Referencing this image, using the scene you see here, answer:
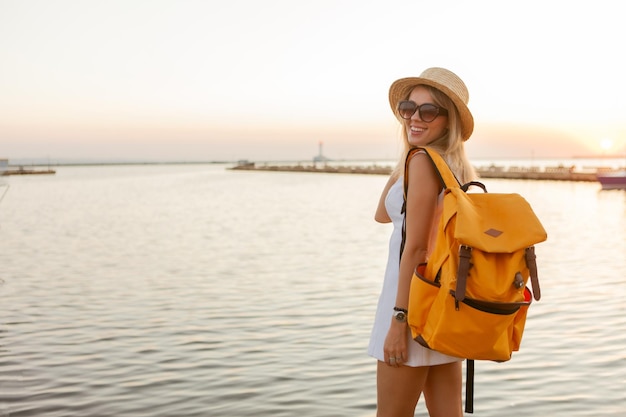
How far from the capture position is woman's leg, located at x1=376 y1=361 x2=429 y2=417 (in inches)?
89.8

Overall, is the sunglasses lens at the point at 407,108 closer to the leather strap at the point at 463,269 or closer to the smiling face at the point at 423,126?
the smiling face at the point at 423,126

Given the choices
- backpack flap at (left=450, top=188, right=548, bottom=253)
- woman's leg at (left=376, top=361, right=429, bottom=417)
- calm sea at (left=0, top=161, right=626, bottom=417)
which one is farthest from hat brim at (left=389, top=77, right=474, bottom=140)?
calm sea at (left=0, top=161, right=626, bottom=417)

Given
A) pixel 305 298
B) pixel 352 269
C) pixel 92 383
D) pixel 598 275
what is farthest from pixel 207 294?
pixel 598 275

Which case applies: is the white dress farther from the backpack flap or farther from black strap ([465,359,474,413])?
the backpack flap

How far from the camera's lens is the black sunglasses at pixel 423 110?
2395 mm

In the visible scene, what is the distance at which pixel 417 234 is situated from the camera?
85.9 inches

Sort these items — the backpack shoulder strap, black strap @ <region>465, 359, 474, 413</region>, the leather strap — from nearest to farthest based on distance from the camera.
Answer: the leather strap, the backpack shoulder strap, black strap @ <region>465, 359, 474, 413</region>

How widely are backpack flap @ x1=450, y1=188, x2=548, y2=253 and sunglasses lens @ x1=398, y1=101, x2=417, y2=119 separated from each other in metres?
0.46

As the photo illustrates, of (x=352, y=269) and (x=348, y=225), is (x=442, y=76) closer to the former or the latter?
(x=352, y=269)

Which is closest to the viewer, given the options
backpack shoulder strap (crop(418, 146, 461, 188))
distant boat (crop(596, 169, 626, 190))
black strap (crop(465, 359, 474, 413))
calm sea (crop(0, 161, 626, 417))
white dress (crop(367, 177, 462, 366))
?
backpack shoulder strap (crop(418, 146, 461, 188))

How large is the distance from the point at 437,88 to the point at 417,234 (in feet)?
1.76

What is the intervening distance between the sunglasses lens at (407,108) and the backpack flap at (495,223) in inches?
18.0

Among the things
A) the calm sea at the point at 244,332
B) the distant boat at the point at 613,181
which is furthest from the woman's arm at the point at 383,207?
the distant boat at the point at 613,181

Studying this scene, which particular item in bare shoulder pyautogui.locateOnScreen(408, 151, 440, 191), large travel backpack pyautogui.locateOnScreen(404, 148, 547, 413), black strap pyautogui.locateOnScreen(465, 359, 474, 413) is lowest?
black strap pyautogui.locateOnScreen(465, 359, 474, 413)
